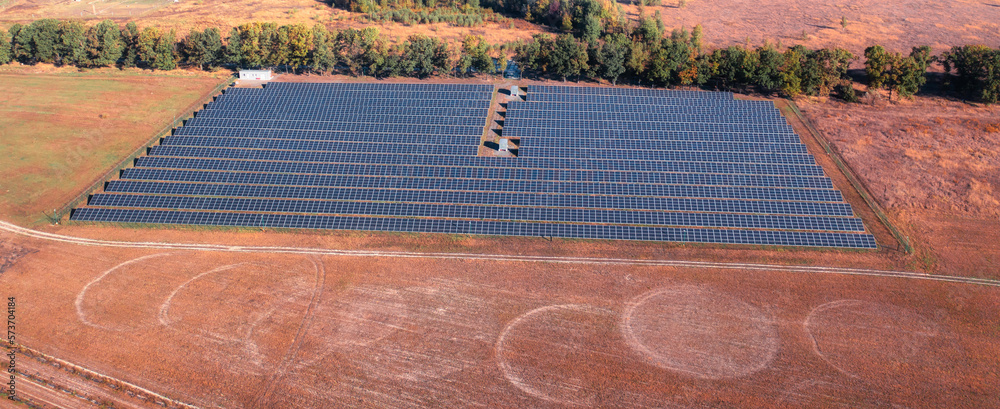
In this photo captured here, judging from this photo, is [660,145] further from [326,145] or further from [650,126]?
[326,145]

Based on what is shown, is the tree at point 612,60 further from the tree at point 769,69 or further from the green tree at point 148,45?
the green tree at point 148,45

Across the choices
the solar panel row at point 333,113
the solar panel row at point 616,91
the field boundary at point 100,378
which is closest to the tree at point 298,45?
the solar panel row at point 333,113

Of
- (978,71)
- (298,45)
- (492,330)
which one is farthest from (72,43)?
(978,71)

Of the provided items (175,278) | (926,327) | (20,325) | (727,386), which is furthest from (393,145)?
(926,327)

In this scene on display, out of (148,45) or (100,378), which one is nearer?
(100,378)

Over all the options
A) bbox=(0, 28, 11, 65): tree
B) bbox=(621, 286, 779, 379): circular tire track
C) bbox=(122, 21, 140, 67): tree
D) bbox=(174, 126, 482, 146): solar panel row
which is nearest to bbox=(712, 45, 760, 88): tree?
bbox=(174, 126, 482, 146): solar panel row

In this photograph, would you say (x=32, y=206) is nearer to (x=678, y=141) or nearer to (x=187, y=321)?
(x=187, y=321)
